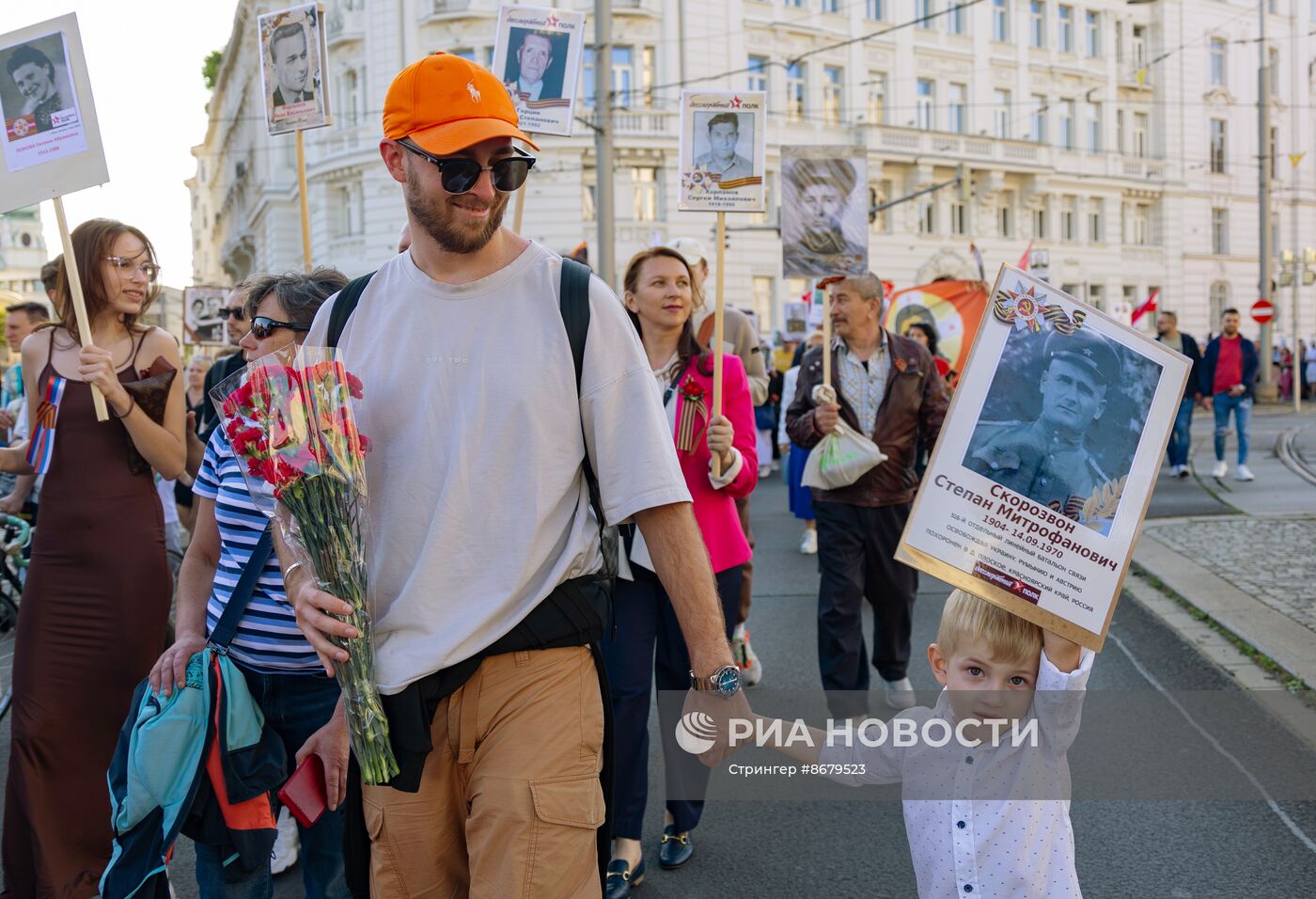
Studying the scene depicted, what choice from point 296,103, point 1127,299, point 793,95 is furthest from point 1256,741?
point 1127,299

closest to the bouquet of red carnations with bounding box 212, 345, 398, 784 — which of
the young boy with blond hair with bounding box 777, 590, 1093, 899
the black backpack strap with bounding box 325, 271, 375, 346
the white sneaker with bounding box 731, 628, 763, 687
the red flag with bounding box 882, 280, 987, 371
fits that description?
the black backpack strap with bounding box 325, 271, 375, 346

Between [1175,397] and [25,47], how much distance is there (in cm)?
359

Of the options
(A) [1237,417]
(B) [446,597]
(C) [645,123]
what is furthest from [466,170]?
(C) [645,123]

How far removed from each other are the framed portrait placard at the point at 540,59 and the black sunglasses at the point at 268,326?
98.1 inches

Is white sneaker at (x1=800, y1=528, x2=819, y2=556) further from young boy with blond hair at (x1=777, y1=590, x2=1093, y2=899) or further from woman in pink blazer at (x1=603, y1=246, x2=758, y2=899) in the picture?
young boy with blond hair at (x1=777, y1=590, x2=1093, y2=899)

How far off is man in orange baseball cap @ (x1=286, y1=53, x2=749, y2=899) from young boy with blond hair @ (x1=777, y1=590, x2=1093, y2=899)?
530 millimetres

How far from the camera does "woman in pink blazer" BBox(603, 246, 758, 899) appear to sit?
3979 millimetres

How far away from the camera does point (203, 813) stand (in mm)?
2926

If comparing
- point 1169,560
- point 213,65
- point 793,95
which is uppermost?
point 213,65

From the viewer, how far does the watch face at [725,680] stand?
2.31 meters

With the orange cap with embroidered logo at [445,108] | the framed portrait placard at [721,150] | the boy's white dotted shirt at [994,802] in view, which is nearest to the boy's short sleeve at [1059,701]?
the boy's white dotted shirt at [994,802]

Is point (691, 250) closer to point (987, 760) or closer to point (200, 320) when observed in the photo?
point (987, 760)

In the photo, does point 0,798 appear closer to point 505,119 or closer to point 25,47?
point 25,47

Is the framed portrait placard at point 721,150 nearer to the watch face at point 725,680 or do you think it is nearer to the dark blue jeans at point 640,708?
the dark blue jeans at point 640,708
